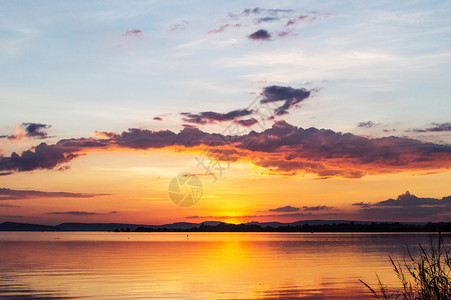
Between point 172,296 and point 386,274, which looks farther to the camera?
point 386,274

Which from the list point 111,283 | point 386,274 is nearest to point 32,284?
point 111,283

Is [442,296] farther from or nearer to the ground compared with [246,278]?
farther from the ground

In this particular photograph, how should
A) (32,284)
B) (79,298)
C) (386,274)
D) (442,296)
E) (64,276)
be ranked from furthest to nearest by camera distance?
1. (386,274)
2. (64,276)
3. (32,284)
4. (79,298)
5. (442,296)

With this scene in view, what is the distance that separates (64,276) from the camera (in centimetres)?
4722

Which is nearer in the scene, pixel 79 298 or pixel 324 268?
pixel 79 298

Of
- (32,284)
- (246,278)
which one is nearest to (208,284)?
(246,278)

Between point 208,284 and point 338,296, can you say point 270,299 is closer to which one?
point 338,296

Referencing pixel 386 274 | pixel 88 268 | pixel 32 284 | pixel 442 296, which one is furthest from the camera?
pixel 88 268

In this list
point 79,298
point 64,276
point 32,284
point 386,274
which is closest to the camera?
point 79,298

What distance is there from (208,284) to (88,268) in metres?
20.0

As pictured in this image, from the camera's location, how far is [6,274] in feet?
158

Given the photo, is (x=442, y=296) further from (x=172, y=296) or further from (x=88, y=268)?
(x=88, y=268)

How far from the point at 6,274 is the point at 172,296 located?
22.1 metres

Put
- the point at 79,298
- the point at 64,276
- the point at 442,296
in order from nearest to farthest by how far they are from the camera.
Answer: the point at 442,296
the point at 79,298
the point at 64,276
